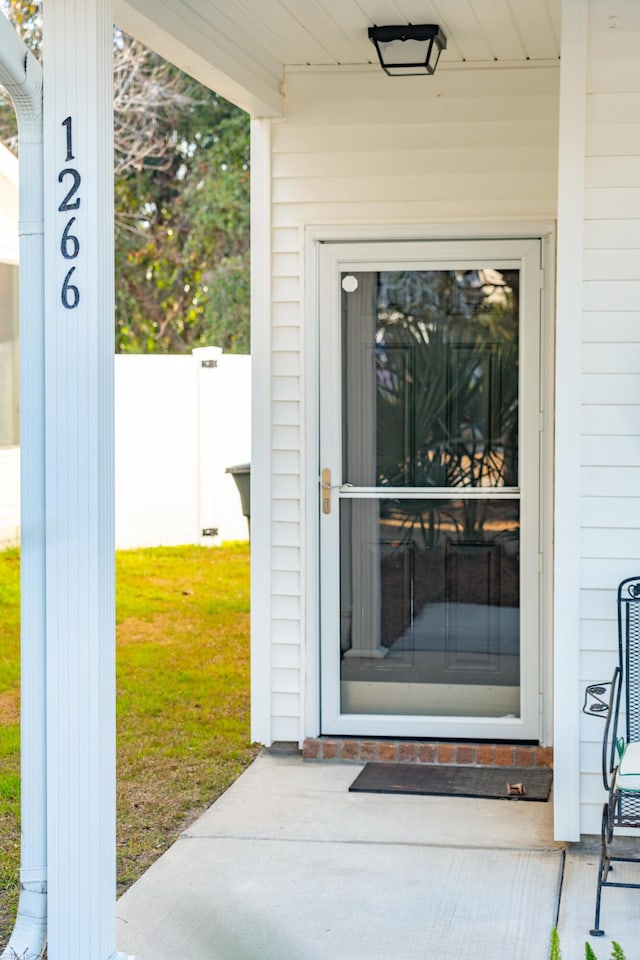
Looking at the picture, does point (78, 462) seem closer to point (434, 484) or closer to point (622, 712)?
point (622, 712)

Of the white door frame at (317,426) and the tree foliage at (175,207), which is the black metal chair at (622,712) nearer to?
the white door frame at (317,426)

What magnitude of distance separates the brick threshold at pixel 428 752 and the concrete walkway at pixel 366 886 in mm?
415

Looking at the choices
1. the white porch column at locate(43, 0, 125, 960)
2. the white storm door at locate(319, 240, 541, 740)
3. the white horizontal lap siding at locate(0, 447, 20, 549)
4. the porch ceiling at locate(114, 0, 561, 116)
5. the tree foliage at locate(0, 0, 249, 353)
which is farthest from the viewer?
the tree foliage at locate(0, 0, 249, 353)

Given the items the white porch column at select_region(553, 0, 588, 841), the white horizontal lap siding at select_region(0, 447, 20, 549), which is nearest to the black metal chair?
the white porch column at select_region(553, 0, 588, 841)

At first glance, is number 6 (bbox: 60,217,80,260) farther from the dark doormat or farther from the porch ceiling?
the dark doormat

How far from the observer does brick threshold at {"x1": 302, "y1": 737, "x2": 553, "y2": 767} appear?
508cm

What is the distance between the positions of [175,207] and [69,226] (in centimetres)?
1340

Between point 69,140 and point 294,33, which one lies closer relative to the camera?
point 69,140

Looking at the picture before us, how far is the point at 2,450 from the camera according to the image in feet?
33.0

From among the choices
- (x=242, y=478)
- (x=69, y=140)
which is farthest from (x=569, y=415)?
(x=242, y=478)

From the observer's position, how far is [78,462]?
308 centimetres

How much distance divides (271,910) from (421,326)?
2563 mm

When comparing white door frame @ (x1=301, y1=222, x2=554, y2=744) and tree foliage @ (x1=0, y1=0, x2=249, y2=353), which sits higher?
tree foliage @ (x1=0, y1=0, x2=249, y2=353)

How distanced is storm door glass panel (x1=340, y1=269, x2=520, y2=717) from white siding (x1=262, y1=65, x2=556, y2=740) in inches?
8.6
